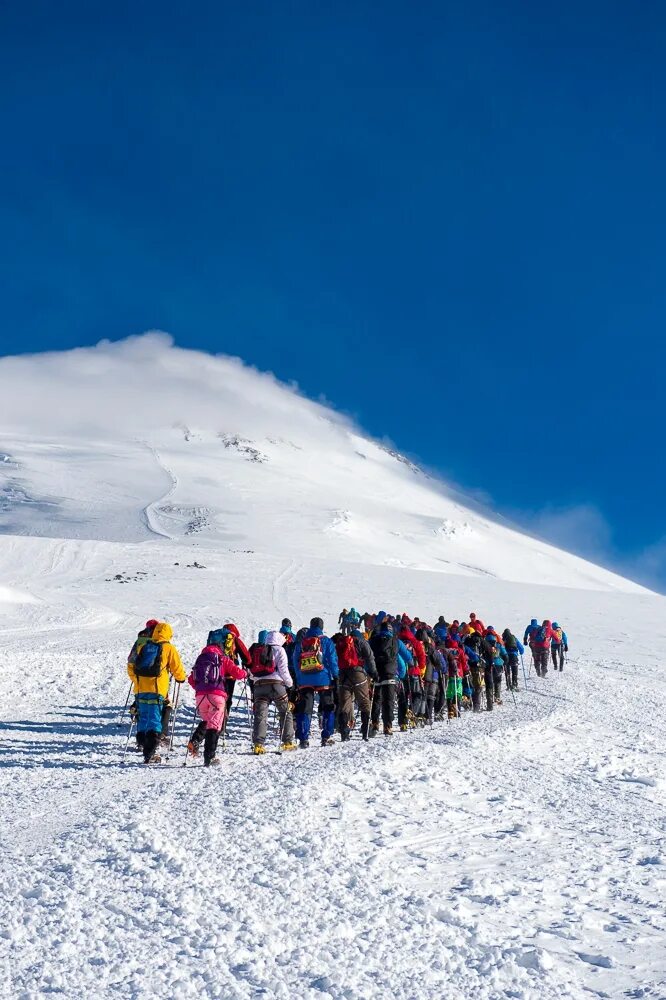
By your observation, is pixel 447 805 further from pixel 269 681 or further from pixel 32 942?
pixel 32 942

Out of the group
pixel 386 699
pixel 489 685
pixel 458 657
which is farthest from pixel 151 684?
pixel 489 685

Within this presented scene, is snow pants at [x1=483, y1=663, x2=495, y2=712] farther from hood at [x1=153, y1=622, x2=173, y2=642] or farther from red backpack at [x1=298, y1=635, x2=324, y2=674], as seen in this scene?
hood at [x1=153, y1=622, x2=173, y2=642]

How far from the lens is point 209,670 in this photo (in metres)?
10.1

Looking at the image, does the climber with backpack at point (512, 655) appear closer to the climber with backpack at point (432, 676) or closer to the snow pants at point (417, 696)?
the climber with backpack at point (432, 676)

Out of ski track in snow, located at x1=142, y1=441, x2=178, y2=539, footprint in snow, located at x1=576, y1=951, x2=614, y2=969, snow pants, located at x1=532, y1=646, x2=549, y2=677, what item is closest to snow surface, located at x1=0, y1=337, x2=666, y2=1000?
footprint in snow, located at x1=576, y1=951, x2=614, y2=969

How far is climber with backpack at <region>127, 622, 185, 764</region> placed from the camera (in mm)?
9969

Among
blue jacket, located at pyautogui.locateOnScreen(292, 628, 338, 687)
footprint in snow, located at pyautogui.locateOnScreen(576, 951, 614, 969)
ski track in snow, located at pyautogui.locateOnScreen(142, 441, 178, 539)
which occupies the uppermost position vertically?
ski track in snow, located at pyautogui.locateOnScreen(142, 441, 178, 539)

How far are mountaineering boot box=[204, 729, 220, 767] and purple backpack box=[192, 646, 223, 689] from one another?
61 centimetres

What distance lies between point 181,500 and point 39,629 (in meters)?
84.3

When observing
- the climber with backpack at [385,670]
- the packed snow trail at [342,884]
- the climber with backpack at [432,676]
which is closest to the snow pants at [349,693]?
the climber with backpack at [385,670]

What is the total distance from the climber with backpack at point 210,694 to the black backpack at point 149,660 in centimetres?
48

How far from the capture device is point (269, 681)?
428 inches

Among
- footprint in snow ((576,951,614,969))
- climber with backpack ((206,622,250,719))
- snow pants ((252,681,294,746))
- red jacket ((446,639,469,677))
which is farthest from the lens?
red jacket ((446,639,469,677))

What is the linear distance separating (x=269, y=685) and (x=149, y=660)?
181cm
